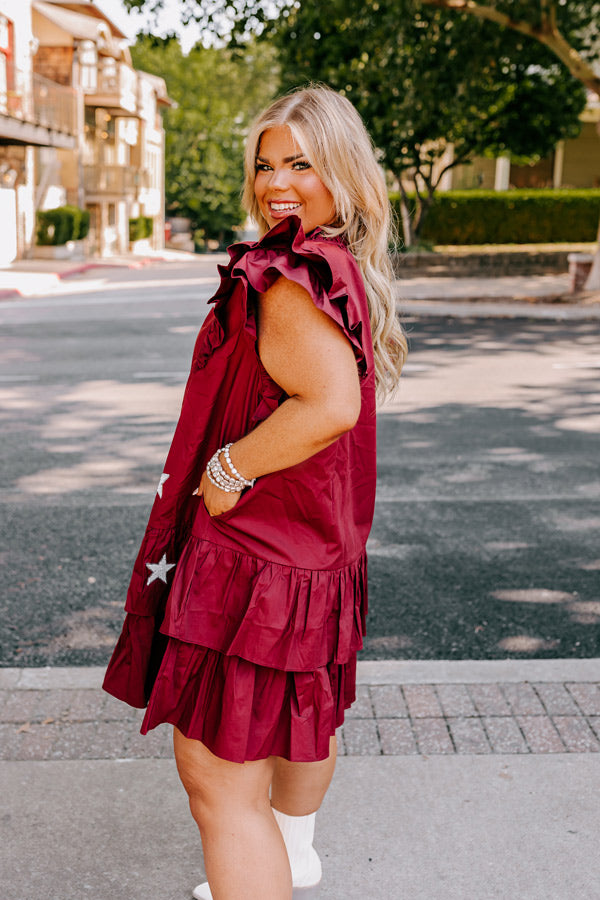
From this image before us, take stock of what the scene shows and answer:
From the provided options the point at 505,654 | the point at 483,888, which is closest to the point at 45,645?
the point at 505,654

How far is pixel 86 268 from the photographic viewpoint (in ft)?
94.7

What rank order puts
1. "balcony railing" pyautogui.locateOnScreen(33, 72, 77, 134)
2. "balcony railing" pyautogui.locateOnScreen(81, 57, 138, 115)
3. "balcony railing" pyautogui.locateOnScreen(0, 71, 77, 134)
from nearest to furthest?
"balcony railing" pyautogui.locateOnScreen(0, 71, 77, 134), "balcony railing" pyautogui.locateOnScreen(33, 72, 77, 134), "balcony railing" pyautogui.locateOnScreen(81, 57, 138, 115)

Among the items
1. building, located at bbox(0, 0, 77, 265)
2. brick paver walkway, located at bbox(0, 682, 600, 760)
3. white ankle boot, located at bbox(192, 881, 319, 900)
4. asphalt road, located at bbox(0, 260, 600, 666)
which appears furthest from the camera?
building, located at bbox(0, 0, 77, 265)

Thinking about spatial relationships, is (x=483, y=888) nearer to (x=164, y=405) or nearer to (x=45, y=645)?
(x=45, y=645)

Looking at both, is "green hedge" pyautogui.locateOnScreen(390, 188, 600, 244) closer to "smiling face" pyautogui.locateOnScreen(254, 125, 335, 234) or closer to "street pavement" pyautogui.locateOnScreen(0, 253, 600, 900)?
"street pavement" pyautogui.locateOnScreen(0, 253, 600, 900)

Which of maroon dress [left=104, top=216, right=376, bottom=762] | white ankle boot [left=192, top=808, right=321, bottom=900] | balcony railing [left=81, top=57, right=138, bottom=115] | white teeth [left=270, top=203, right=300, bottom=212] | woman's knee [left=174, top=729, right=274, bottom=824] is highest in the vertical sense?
balcony railing [left=81, top=57, right=138, bottom=115]

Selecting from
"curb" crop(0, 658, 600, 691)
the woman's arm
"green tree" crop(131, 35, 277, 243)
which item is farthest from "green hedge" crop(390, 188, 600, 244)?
the woman's arm

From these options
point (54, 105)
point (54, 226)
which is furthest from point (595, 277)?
point (54, 105)

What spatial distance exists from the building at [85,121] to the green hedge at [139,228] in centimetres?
68

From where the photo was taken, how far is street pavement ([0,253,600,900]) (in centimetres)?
250

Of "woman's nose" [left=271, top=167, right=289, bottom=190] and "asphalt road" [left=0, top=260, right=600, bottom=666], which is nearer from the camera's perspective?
"woman's nose" [left=271, top=167, right=289, bottom=190]

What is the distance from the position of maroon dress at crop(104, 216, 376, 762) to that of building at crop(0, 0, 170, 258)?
90.0ft

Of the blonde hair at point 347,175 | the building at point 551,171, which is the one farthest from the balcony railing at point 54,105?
the blonde hair at point 347,175

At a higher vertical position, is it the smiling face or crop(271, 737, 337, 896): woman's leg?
the smiling face
